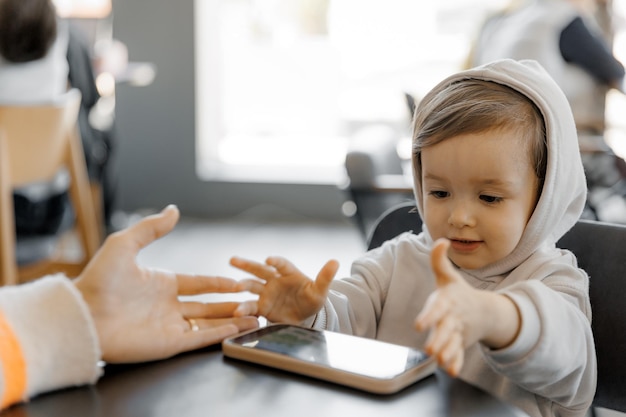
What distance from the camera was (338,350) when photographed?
78 cm

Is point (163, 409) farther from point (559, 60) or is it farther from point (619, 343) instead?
point (559, 60)

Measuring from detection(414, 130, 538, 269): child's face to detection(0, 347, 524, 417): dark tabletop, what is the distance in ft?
1.02

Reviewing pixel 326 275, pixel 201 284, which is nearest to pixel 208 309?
pixel 201 284

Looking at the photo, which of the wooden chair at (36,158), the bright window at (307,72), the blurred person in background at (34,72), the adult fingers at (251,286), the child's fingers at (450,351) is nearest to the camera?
the child's fingers at (450,351)

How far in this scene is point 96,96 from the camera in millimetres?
4031

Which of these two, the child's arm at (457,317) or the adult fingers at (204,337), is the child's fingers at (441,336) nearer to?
the child's arm at (457,317)

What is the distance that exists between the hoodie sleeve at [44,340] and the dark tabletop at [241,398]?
0.04 ft

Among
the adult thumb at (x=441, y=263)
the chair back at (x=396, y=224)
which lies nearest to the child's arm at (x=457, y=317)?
the adult thumb at (x=441, y=263)

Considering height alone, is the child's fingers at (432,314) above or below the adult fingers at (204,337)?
above

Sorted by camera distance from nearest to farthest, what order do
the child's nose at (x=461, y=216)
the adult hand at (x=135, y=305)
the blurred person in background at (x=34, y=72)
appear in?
the adult hand at (x=135, y=305), the child's nose at (x=461, y=216), the blurred person in background at (x=34, y=72)

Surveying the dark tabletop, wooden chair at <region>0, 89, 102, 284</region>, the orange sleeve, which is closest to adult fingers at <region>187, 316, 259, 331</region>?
the dark tabletop

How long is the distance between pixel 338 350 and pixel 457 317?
14cm

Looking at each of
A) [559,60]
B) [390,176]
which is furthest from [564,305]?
[559,60]

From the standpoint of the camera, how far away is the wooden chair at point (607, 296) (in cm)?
105
